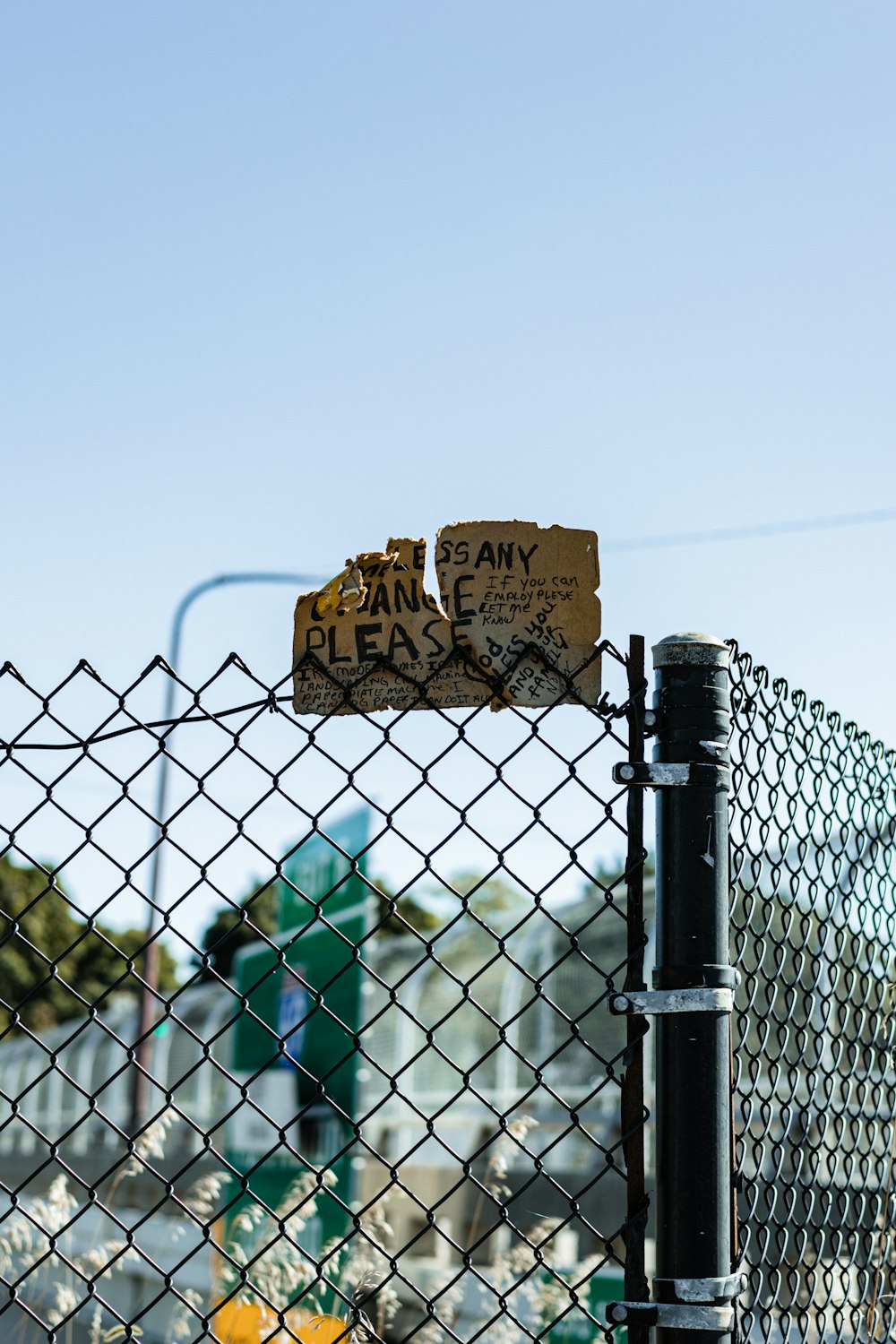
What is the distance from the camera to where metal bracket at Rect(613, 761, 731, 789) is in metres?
1.91

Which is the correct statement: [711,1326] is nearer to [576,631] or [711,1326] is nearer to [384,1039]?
[576,631]

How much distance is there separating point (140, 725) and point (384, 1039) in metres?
13.9

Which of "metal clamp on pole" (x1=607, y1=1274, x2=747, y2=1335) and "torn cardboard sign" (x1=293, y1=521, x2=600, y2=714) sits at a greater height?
"torn cardboard sign" (x1=293, y1=521, x2=600, y2=714)

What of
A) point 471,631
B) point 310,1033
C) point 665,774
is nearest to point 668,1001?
point 665,774

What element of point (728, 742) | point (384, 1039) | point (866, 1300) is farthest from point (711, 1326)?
point (384, 1039)

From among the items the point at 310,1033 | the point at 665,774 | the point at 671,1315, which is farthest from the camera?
the point at 310,1033

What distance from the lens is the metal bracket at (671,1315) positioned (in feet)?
5.79

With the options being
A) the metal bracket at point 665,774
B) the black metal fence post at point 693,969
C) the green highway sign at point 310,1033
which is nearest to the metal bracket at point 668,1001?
the black metal fence post at point 693,969

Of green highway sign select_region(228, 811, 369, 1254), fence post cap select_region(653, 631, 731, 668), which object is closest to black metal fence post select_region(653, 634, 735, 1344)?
fence post cap select_region(653, 631, 731, 668)

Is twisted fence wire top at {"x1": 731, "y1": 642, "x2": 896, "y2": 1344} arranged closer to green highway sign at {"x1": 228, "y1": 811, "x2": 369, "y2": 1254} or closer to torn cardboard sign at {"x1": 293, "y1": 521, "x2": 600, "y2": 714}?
torn cardboard sign at {"x1": 293, "y1": 521, "x2": 600, "y2": 714}

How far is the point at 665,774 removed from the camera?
1911mm

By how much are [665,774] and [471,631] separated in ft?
1.13

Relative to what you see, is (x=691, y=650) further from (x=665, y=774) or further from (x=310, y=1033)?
(x=310, y=1033)

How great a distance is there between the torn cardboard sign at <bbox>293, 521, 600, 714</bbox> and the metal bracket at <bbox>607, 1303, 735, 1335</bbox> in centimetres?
81
